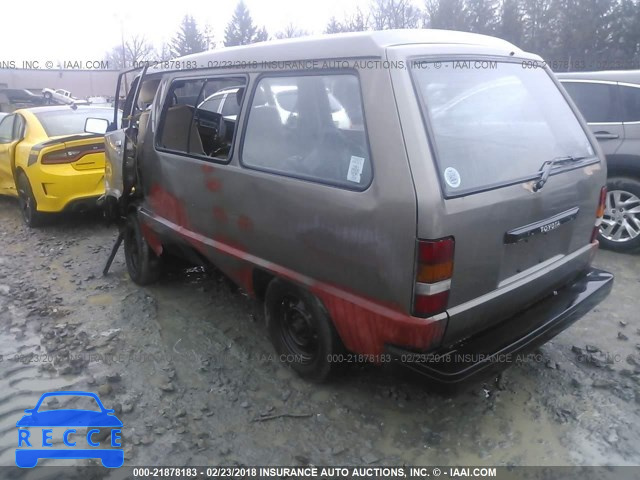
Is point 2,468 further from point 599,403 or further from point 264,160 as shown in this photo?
point 599,403

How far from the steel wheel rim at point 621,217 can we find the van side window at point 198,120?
150 inches

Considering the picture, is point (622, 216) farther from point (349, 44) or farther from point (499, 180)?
point (349, 44)

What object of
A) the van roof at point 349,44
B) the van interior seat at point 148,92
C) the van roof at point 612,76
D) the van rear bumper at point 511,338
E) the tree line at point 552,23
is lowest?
the van rear bumper at point 511,338

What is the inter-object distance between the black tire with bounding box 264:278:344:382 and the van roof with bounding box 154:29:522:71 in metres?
1.23

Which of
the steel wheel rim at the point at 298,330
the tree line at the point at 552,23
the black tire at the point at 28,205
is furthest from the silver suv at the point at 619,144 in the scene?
the tree line at the point at 552,23

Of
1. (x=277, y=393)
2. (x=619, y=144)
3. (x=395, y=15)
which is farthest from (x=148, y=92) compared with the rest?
(x=395, y=15)

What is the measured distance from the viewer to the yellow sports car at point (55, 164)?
5.77m

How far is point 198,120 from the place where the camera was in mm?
3650

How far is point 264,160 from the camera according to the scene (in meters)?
2.84

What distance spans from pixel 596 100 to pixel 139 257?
4.70 meters

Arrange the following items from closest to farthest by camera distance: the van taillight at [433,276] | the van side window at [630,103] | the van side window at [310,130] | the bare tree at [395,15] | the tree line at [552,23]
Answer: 1. the van taillight at [433,276]
2. the van side window at [310,130]
3. the van side window at [630,103]
4. the tree line at [552,23]
5. the bare tree at [395,15]

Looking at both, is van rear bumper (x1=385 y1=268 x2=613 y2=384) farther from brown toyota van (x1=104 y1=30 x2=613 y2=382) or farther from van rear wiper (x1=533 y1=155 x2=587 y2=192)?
van rear wiper (x1=533 y1=155 x2=587 y2=192)

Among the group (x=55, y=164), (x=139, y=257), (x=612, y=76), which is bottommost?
(x=139, y=257)

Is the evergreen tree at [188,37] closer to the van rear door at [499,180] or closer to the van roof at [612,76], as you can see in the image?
the van roof at [612,76]
